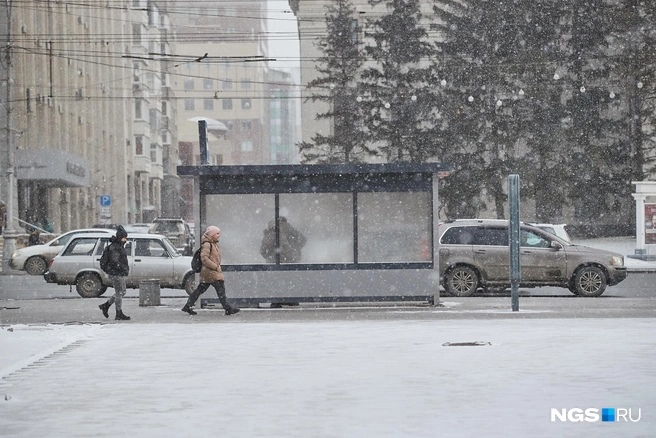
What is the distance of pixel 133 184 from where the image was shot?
98.1 m

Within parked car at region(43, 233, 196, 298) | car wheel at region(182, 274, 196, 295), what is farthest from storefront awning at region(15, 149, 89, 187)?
car wheel at region(182, 274, 196, 295)

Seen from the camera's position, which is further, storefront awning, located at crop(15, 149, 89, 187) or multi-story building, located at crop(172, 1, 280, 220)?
multi-story building, located at crop(172, 1, 280, 220)

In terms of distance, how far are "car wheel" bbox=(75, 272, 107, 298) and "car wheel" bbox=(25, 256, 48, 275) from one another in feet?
40.4

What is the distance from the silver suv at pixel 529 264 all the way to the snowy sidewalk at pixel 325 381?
9003 mm

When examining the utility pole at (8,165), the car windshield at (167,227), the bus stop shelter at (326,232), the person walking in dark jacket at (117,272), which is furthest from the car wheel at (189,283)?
the car windshield at (167,227)

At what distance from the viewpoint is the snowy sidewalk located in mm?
9859

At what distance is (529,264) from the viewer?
28859mm

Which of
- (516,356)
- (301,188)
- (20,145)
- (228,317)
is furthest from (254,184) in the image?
(20,145)

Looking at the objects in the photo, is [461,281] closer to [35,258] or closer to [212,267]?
[212,267]

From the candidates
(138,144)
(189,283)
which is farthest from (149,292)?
(138,144)

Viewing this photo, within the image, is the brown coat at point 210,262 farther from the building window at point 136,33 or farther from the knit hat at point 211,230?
the building window at point 136,33

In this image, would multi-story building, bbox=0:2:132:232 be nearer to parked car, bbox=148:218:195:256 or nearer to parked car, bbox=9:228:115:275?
parked car, bbox=148:218:195:256

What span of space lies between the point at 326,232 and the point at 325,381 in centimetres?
1249

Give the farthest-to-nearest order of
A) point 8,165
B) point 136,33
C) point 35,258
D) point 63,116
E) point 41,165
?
→ 1. point 136,33
2. point 63,116
3. point 41,165
4. point 8,165
5. point 35,258
